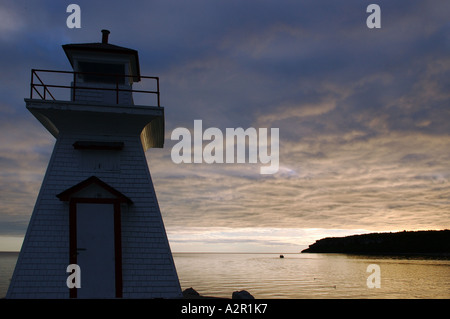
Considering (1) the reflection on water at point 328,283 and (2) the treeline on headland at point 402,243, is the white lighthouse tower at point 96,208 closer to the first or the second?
(1) the reflection on water at point 328,283

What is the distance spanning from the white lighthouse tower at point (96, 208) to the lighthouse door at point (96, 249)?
3 centimetres

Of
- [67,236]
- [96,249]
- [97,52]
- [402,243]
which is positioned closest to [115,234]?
[96,249]

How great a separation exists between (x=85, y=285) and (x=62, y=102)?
636cm

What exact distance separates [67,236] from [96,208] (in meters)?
1.29

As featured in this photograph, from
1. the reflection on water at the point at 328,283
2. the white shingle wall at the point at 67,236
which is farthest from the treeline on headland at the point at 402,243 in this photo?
the white shingle wall at the point at 67,236

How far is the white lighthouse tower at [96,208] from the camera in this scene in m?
11.9

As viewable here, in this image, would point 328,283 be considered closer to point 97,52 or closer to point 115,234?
point 115,234

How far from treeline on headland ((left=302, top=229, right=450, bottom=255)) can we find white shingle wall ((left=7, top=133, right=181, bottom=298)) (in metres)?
143

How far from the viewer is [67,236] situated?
12125 mm

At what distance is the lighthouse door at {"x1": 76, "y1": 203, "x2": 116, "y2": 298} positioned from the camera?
12.0 metres

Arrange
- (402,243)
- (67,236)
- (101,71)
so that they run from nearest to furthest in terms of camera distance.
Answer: (67,236)
(101,71)
(402,243)

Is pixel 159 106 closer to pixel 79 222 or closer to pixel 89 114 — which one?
pixel 89 114
